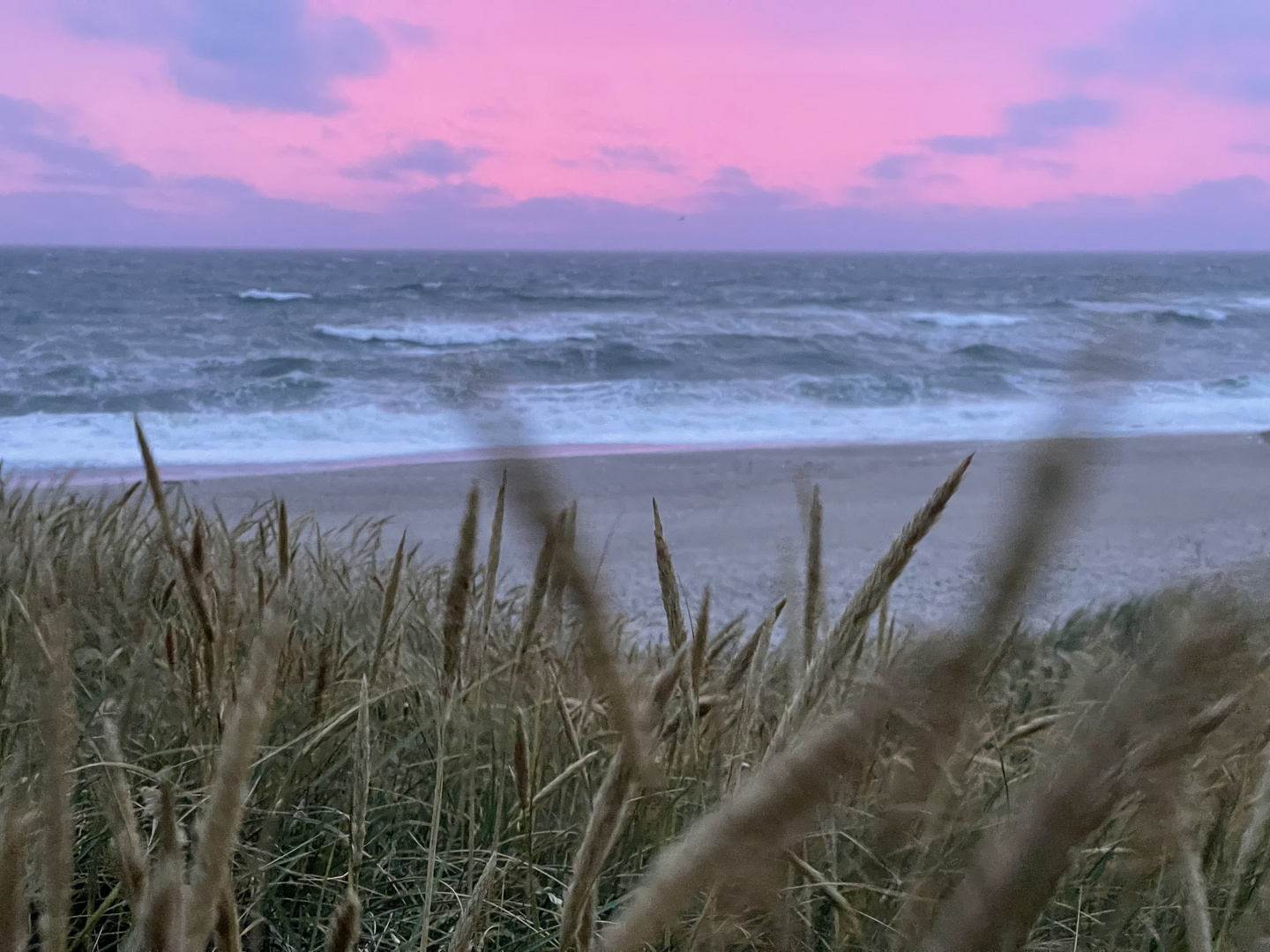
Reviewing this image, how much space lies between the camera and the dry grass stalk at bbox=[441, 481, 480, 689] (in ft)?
2.55

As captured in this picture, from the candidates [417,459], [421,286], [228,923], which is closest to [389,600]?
[228,923]

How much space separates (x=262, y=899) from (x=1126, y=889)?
2.47 ft

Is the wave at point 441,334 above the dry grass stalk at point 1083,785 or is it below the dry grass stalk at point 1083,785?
below

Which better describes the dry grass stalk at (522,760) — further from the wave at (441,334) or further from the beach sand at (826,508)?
the wave at (441,334)

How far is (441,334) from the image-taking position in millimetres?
20500

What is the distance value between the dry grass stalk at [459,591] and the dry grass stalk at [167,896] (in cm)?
41

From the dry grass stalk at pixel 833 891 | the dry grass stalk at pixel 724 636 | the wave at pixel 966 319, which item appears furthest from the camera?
the wave at pixel 966 319

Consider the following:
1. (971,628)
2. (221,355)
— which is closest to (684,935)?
(971,628)

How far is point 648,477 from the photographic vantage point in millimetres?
8555

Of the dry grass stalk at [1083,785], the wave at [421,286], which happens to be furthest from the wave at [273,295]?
the dry grass stalk at [1083,785]

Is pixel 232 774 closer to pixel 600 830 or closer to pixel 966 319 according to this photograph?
pixel 600 830

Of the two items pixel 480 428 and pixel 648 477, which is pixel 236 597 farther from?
pixel 648 477

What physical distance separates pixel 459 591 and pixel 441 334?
2027 cm

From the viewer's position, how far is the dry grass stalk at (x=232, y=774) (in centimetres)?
31
